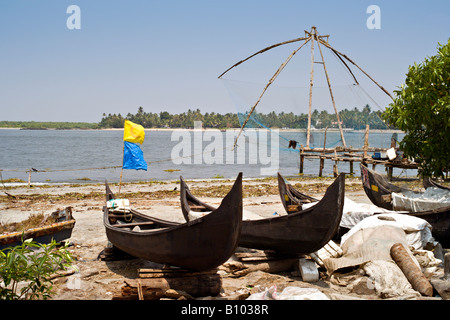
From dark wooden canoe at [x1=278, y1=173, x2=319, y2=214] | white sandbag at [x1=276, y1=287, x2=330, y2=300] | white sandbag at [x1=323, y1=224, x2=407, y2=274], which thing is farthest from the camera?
dark wooden canoe at [x1=278, y1=173, x2=319, y2=214]

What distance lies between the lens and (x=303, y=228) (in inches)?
254

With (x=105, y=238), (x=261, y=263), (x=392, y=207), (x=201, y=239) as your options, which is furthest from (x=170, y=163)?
(x=201, y=239)

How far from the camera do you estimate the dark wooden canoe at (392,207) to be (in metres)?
7.48

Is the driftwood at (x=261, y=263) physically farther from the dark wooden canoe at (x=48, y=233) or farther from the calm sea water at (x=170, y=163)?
the calm sea water at (x=170, y=163)

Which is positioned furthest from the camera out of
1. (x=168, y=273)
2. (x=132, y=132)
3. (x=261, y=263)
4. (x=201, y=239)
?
(x=132, y=132)

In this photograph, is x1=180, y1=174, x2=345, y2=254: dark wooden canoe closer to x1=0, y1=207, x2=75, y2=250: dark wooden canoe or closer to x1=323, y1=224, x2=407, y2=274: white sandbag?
x1=323, y1=224, x2=407, y2=274: white sandbag

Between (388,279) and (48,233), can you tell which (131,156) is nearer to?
(48,233)

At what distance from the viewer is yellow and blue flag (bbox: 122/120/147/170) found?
27.5 feet

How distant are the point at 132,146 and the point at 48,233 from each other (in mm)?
2399

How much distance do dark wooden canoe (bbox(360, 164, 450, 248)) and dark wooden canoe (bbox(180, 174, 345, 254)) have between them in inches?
96.1

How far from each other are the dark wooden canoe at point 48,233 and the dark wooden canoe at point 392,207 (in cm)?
676

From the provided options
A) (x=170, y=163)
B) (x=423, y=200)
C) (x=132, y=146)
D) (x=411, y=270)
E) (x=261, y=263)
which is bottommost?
(x=170, y=163)

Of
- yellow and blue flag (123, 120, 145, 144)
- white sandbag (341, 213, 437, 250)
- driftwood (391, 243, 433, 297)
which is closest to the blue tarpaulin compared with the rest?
yellow and blue flag (123, 120, 145, 144)
